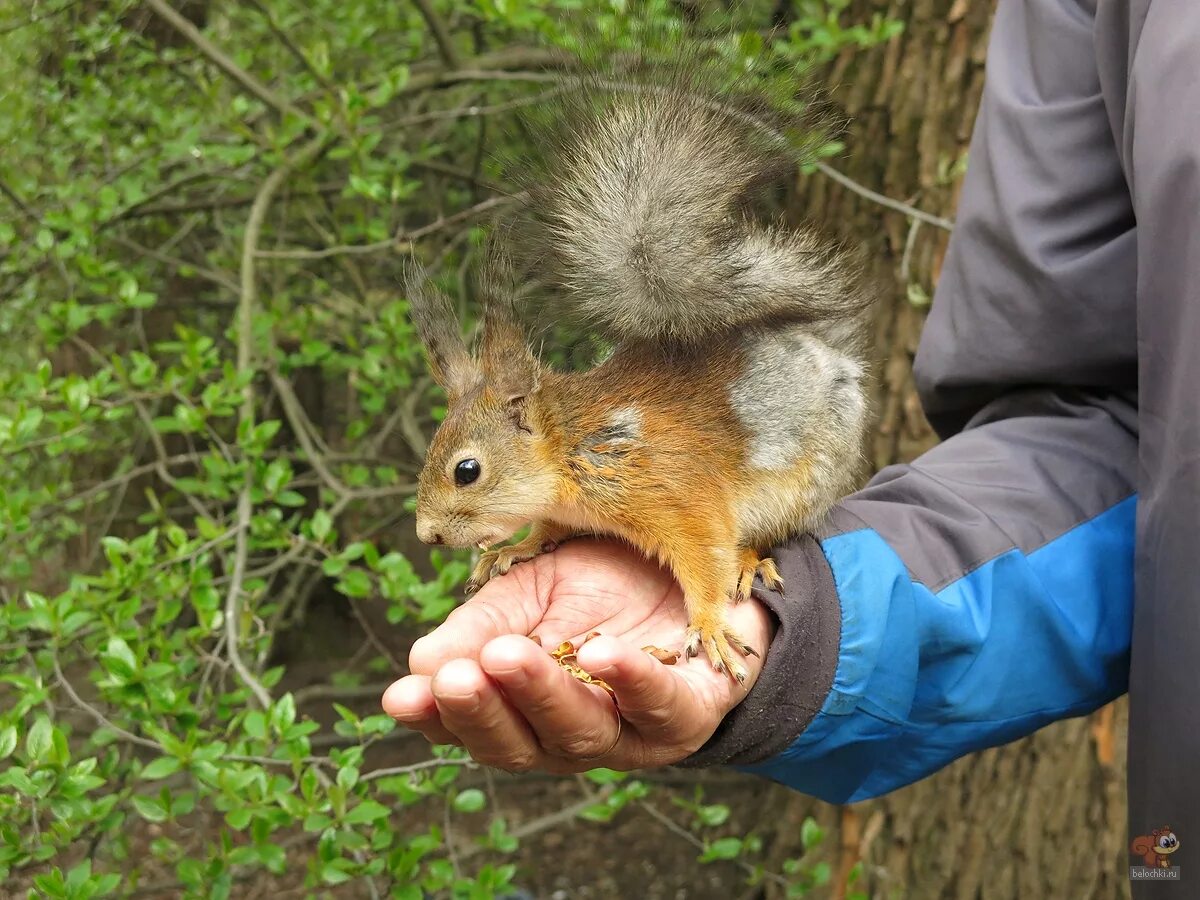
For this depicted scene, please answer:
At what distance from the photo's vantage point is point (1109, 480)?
4.45 ft

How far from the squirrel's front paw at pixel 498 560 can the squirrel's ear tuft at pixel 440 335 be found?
25cm

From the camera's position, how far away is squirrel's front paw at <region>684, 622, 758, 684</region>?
1.12 metres

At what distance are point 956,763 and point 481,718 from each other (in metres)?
1.87

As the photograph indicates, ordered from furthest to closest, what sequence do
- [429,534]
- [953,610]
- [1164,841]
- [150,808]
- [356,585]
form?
[356,585], [150,808], [429,534], [953,610], [1164,841]

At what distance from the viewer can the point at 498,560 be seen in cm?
138

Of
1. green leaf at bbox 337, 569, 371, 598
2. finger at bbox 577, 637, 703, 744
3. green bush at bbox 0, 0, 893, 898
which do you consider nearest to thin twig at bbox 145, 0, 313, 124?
green bush at bbox 0, 0, 893, 898

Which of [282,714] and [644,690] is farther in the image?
[282,714]

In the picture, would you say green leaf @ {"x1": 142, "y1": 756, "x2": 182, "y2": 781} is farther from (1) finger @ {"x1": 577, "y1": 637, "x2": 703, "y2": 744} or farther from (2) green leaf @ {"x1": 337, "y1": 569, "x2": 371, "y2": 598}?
(1) finger @ {"x1": 577, "y1": 637, "x2": 703, "y2": 744}

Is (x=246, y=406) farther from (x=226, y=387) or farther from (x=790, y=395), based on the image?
(x=790, y=395)

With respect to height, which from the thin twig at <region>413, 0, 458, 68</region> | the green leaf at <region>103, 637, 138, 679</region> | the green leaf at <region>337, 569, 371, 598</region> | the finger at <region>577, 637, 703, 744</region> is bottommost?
the finger at <region>577, 637, 703, 744</region>

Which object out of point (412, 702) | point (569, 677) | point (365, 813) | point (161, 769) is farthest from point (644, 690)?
point (161, 769)

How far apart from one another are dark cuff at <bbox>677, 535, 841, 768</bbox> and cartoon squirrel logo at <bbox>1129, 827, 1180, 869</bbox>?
377mm

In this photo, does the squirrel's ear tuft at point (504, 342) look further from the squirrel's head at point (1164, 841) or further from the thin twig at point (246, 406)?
the squirrel's head at point (1164, 841)

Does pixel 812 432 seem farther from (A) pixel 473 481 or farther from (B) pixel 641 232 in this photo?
(A) pixel 473 481
